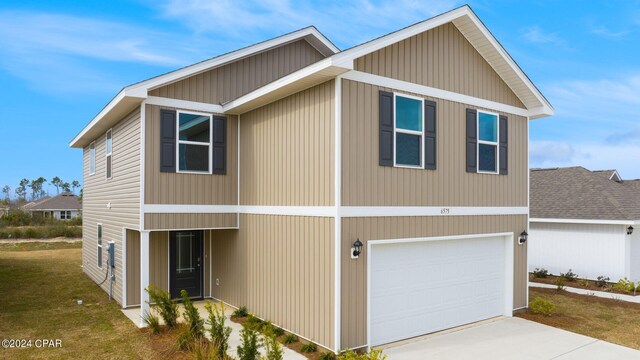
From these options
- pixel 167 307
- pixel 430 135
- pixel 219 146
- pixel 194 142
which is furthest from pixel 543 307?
pixel 194 142

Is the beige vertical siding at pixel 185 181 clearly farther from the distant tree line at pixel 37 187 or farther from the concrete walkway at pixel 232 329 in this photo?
the distant tree line at pixel 37 187

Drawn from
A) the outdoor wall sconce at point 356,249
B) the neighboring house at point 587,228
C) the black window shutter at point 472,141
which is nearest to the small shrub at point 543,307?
the black window shutter at point 472,141

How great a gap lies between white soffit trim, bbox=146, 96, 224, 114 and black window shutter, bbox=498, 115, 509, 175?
6.68 m

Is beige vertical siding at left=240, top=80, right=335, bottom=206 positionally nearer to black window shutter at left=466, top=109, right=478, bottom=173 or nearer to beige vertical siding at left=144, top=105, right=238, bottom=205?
beige vertical siding at left=144, top=105, right=238, bottom=205

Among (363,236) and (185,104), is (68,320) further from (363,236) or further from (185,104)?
(363,236)

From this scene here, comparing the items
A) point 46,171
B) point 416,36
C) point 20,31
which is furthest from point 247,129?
point 46,171

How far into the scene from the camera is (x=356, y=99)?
25.2 ft

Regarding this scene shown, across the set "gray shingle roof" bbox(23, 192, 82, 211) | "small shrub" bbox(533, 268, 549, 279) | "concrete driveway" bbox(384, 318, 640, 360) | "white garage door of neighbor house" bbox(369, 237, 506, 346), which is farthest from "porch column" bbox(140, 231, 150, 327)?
"gray shingle roof" bbox(23, 192, 82, 211)

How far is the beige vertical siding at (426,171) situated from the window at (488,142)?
24 cm

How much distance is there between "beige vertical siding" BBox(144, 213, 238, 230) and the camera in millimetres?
9719

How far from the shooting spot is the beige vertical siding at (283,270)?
7641mm

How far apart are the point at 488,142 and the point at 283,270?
5.46 metres

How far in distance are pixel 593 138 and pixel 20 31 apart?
2406 centimetres

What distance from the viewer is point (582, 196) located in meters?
16.5
